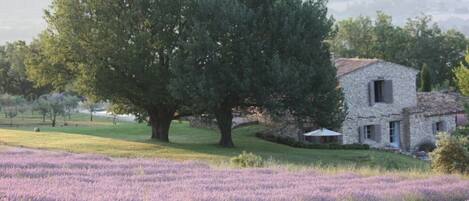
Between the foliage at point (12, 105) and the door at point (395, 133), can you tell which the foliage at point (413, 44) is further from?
the foliage at point (12, 105)

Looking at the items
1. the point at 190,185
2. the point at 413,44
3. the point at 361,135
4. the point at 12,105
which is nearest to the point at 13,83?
the point at 12,105

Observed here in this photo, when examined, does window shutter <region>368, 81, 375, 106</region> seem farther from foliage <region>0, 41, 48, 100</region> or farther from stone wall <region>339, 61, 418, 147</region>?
foliage <region>0, 41, 48, 100</region>

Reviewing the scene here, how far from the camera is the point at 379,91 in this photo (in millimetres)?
46000

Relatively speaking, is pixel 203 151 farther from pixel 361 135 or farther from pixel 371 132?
pixel 371 132

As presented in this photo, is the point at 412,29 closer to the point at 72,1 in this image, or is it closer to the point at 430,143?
the point at 430,143

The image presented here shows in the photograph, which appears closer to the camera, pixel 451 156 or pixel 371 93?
pixel 451 156

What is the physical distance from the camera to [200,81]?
29.1m

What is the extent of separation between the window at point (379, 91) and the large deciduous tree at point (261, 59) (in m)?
14.4

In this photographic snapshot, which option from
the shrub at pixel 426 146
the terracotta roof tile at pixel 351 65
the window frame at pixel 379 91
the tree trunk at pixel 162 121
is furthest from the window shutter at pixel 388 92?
the tree trunk at pixel 162 121

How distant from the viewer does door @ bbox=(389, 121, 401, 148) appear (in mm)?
45794

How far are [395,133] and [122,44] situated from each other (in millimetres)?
23197

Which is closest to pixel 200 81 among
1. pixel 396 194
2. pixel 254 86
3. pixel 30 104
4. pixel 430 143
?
pixel 254 86

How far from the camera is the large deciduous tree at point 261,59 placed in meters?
29.4

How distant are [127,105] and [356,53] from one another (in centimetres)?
5112
